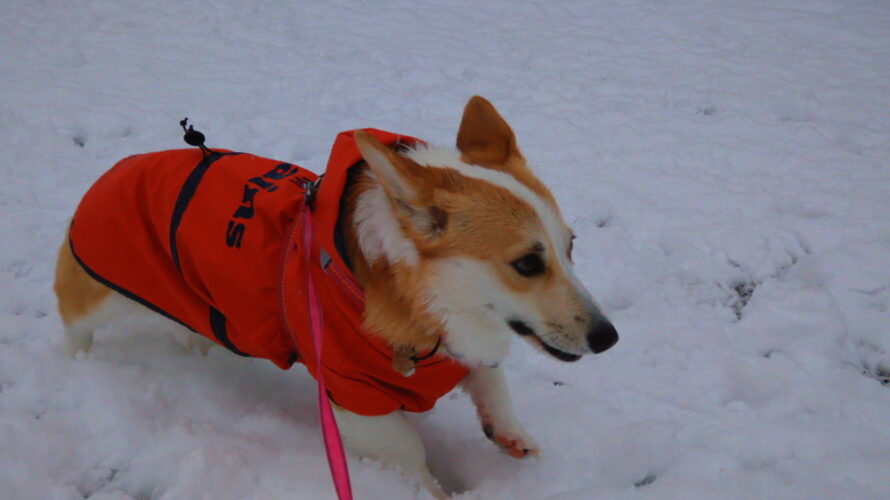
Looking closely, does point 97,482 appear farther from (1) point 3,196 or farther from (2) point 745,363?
(2) point 745,363

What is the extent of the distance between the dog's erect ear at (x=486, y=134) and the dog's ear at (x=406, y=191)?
0.35 meters

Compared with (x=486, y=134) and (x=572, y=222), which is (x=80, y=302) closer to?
(x=486, y=134)

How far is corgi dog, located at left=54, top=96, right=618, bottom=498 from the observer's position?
1.78m

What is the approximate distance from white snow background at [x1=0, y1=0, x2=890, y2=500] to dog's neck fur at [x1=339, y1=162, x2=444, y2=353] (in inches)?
24.0

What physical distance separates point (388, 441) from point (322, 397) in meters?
0.38

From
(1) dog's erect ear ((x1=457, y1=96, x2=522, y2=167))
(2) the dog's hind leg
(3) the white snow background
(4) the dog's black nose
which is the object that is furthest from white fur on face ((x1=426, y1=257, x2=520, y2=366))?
(2) the dog's hind leg

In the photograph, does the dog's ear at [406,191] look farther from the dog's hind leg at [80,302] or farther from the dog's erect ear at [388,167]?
the dog's hind leg at [80,302]

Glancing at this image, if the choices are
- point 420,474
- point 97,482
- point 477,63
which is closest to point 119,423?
point 97,482

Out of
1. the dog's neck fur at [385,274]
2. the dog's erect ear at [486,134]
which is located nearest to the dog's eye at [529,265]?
the dog's neck fur at [385,274]

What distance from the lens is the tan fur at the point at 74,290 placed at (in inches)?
93.3

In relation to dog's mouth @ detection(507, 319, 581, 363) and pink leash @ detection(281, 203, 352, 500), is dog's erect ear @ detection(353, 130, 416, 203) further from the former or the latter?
dog's mouth @ detection(507, 319, 581, 363)

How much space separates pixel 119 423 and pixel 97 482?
22 centimetres

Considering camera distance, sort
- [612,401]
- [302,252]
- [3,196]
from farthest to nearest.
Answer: [3,196] → [612,401] → [302,252]

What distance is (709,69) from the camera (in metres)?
5.50
